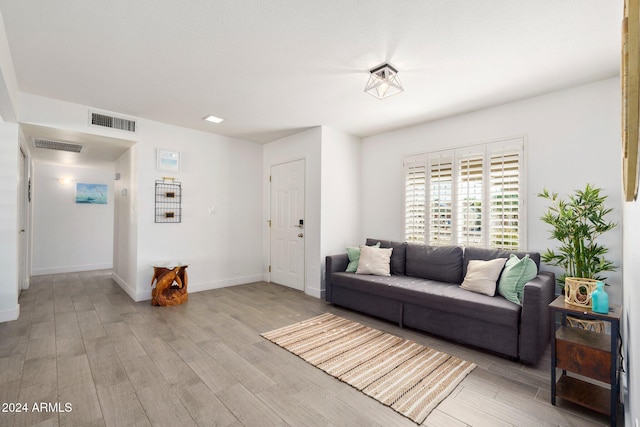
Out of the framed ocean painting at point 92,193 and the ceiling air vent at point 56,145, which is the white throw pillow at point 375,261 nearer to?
the ceiling air vent at point 56,145

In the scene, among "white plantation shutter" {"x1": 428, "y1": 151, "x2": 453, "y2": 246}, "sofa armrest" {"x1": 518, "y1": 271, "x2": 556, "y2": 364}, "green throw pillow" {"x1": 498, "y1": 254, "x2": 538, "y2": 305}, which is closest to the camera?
"sofa armrest" {"x1": 518, "y1": 271, "x2": 556, "y2": 364}

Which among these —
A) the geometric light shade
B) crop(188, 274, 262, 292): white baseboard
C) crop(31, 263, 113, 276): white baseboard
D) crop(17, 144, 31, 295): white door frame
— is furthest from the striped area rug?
crop(31, 263, 113, 276): white baseboard

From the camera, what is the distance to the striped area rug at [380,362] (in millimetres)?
2041

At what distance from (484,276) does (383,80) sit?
212cm

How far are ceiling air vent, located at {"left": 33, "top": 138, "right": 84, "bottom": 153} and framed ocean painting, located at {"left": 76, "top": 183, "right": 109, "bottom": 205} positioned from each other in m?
1.96

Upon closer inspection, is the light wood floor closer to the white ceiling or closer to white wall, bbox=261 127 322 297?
white wall, bbox=261 127 322 297

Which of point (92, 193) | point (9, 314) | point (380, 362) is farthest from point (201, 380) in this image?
point (92, 193)

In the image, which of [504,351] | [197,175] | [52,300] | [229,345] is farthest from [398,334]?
[52,300]

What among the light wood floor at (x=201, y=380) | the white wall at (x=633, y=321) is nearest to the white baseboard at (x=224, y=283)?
the light wood floor at (x=201, y=380)

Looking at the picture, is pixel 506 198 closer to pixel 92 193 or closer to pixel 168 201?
pixel 168 201

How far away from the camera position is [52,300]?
4.19 meters

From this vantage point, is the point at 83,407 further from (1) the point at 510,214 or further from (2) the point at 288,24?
(1) the point at 510,214

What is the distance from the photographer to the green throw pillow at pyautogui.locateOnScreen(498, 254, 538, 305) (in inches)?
107

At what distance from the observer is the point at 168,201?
4.43 meters
